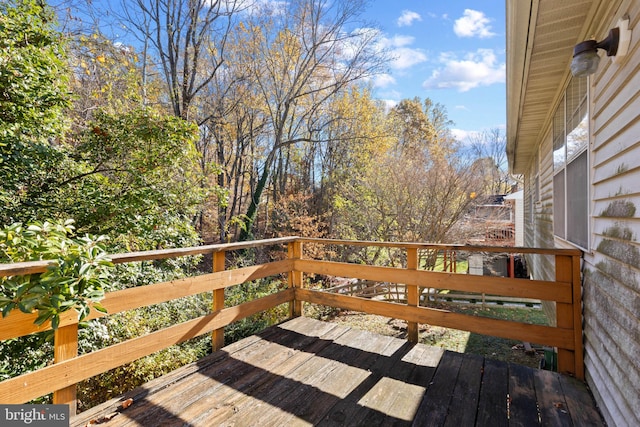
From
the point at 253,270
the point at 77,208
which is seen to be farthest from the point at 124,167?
the point at 253,270

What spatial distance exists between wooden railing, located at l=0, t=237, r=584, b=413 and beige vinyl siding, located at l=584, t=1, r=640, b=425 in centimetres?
18

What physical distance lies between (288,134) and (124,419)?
41.1 ft

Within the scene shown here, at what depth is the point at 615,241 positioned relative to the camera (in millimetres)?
1836

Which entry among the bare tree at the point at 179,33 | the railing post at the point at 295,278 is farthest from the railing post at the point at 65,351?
the bare tree at the point at 179,33

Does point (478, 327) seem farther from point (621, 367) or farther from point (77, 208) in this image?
point (77, 208)

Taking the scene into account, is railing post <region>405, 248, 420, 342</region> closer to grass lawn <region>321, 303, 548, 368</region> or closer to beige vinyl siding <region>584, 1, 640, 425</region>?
beige vinyl siding <region>584, 1, 640, 425</region>

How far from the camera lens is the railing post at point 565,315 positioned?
7.98ft

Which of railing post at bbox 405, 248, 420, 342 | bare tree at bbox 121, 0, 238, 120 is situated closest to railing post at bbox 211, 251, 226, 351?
railing post at bbox 405, 248, 420, 342

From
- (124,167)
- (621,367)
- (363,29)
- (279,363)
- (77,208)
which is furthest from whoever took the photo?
(363,29)

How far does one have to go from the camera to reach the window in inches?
103

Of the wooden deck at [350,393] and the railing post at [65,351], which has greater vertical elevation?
the railing post at [65,351]

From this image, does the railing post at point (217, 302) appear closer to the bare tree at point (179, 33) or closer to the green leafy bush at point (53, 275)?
the green leafy bush at point (53, 275)

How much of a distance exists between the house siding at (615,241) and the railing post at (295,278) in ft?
8.79

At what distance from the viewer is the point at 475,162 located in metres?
9.59
